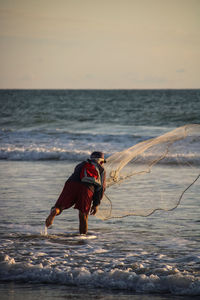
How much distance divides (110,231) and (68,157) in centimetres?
1018

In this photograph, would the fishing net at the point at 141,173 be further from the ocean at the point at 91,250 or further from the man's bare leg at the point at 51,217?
the man's bare leg at the point at 51,217

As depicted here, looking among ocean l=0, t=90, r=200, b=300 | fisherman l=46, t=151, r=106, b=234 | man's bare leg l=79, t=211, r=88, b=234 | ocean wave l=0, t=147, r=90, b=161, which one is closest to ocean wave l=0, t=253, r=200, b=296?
ocean l=0, t=90, r=200, b=300

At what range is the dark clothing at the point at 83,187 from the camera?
22.7 feet

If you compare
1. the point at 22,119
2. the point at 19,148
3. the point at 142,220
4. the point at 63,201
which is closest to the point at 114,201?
the point at 142,220

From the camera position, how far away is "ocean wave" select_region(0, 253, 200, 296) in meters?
5.27

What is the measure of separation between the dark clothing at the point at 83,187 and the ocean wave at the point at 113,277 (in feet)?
4.19

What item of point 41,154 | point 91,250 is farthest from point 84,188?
point 41,154

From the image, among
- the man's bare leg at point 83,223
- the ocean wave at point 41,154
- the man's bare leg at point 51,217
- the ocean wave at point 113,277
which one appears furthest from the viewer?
the ocean wave at point 41,154

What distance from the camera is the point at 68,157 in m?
17.6

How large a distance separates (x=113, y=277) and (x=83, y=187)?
68.3 inches

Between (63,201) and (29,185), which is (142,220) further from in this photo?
(29,185)

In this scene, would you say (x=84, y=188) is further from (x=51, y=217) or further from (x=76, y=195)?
(x=51, y=217)

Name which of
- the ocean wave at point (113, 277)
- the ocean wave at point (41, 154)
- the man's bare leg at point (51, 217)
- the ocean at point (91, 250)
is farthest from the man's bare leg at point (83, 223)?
the ocean wave at point (41, 154)

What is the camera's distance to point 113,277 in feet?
18.0
